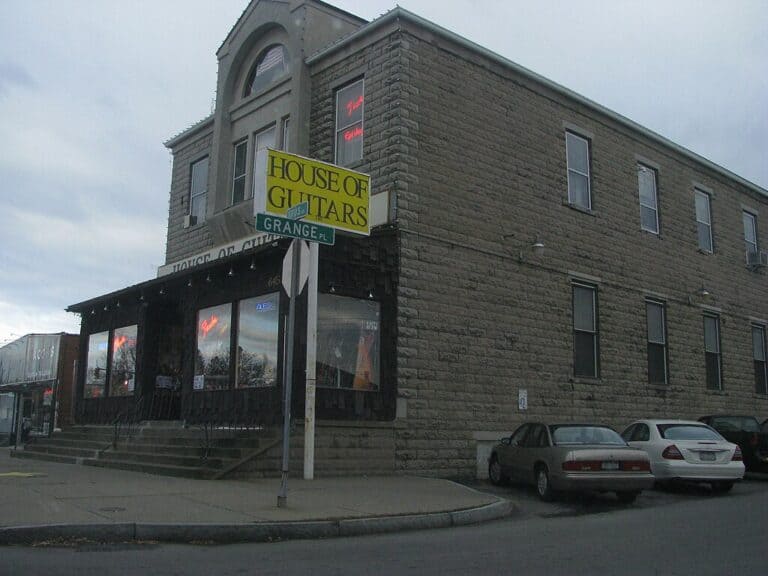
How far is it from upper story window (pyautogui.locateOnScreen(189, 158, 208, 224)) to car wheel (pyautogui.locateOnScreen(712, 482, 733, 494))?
14.7 m

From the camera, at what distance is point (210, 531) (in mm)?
8758

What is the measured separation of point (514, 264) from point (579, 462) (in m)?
6.84

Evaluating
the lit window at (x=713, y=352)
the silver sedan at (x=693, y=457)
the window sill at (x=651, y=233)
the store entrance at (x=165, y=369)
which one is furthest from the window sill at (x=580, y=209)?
the store entrance at (x=165, y=369)

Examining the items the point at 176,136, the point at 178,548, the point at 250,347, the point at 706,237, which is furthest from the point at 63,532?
the point at 706,237

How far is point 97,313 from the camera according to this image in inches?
866

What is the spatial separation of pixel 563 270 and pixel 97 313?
12636mm

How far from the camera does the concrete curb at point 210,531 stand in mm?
8211

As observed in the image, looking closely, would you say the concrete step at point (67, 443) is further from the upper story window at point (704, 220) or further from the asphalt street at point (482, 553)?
the upper story window at point (704, 220)

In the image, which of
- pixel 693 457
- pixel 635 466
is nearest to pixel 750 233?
pixel 693 457

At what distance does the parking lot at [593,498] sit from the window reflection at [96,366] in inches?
426

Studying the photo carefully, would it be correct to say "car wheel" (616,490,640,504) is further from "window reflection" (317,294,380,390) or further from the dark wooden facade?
"window reflection" (317,294,380,390)

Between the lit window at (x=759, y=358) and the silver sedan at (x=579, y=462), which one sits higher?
the lit window at (x=759, y=358)

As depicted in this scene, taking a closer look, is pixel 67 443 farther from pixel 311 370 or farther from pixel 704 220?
pixel 704 220

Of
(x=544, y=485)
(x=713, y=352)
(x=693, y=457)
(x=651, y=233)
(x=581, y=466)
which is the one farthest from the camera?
(x=713, y=352)
